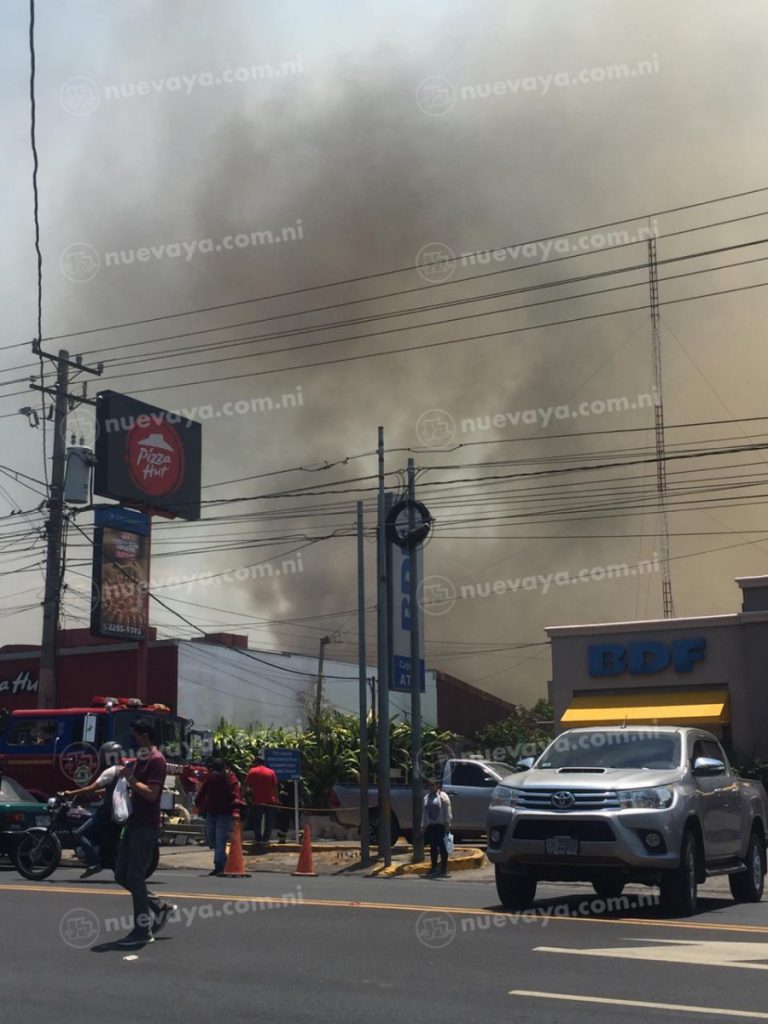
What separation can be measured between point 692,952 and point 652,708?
991 inches

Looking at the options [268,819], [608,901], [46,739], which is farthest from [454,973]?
[46,739]

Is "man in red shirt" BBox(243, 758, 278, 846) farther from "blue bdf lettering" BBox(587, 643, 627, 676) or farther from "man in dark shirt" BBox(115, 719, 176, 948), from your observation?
"blue bdf lettering" BBox(587, 643, 627, 676)

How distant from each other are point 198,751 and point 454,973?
1812cm

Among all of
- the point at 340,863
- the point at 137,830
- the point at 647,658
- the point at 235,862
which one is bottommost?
the point at 340,863

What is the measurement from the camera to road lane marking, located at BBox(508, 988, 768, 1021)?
22.2 feet

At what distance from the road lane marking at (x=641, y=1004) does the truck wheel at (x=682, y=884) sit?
4.11 metres

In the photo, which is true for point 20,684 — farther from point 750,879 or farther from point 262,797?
point 750,879

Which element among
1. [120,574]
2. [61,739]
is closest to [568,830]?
[61,739]

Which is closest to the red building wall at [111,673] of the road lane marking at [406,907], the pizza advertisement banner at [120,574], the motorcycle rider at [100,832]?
the pizza advertisement banner at [120,574]

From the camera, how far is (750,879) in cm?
1323

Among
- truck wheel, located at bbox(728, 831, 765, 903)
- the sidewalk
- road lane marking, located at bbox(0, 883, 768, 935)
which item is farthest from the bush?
truck wheel, located at bbox(728, 831, 765, 903)

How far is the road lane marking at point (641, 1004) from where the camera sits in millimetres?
6773

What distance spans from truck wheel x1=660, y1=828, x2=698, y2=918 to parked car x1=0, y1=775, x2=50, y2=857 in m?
9.39

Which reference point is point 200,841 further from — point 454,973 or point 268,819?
point 454,973
